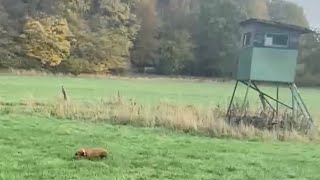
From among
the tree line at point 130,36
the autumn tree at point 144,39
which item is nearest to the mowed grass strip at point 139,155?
the tree line at point 130,36

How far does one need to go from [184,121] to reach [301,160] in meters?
5.89

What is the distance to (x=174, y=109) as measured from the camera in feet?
65.1

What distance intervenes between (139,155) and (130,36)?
70.0 meters

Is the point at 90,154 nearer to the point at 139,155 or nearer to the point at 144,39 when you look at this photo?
the point at 139,155

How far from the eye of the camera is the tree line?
6988 centimetres

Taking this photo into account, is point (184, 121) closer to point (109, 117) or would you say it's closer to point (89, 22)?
point (109, 117)

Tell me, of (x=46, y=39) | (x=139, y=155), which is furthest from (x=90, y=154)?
(x=46, y=39)

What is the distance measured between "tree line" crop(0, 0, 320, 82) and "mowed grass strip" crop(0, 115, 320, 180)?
54247 mm

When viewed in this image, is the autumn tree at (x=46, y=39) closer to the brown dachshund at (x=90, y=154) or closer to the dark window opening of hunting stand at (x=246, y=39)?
the dark window opening of hunting stand at (x=246, y=39)

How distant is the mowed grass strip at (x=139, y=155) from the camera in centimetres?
977

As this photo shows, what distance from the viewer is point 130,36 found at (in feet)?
266

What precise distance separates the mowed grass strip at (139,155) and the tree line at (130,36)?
54.2 m

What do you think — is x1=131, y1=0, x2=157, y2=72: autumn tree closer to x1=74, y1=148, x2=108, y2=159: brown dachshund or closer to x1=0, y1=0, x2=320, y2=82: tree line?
x1=0, y1=0, x2=320, y2=82: tree line

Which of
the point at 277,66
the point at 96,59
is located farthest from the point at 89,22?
the point at 277,66
